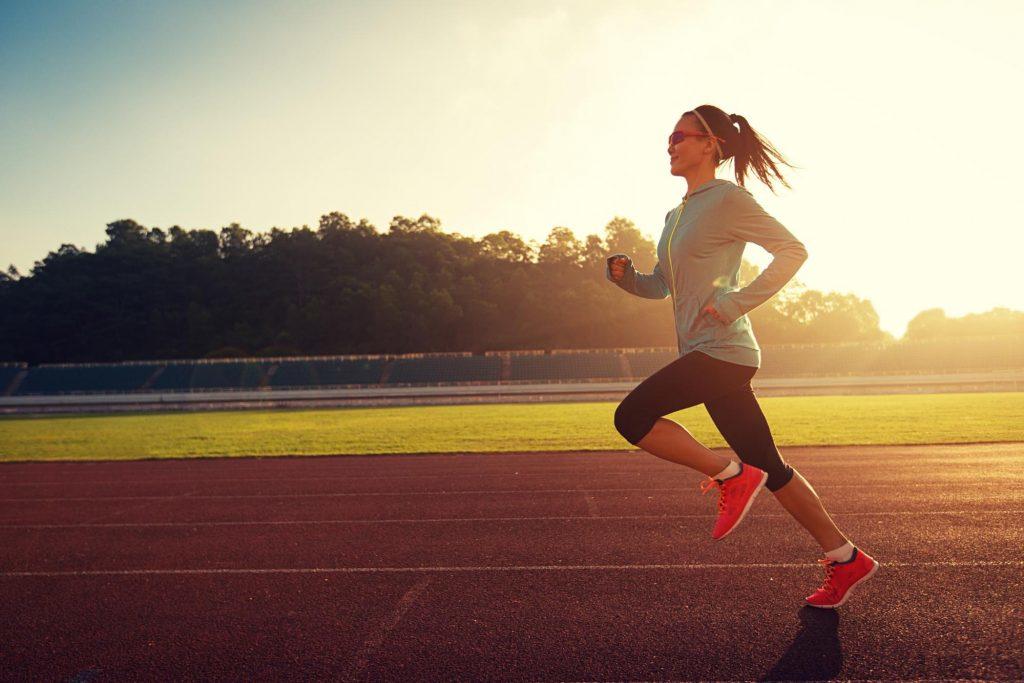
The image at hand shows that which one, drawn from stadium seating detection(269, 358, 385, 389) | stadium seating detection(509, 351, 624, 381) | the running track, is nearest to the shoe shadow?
the running track

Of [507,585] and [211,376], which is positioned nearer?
[507,585]

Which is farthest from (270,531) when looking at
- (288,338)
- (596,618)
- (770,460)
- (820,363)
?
(288,338)

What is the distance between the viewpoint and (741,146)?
146 inches

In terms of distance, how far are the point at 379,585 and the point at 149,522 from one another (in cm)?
357

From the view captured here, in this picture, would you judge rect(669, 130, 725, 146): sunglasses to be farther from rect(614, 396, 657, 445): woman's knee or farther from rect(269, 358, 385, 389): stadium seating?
rect(269, 358, 385, 389): stadium seating

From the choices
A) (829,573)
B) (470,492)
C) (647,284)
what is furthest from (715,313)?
(470,492)

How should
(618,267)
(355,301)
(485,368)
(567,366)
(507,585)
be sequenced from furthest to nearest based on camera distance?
(355,301) → (567,366) → (485,368) → (507,585) → (618,267)

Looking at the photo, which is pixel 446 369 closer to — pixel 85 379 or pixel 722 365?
pixel 85 379

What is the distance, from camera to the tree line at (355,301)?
226 feet

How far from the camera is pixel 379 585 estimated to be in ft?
14.3

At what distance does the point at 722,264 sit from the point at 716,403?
689 millimetres

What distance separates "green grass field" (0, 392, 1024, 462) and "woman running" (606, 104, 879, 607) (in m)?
8.89

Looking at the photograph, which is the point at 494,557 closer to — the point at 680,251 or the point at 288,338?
the point at 680,251

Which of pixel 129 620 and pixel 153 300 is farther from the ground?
pixel 153 300
